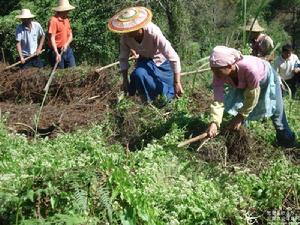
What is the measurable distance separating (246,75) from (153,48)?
132cm

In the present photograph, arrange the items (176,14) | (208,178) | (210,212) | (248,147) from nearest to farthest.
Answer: (210,212), (208,178), (248,147), (176,14)

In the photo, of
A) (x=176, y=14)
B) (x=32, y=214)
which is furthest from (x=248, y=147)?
(x=176, y=14)

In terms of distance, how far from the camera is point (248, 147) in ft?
15.1

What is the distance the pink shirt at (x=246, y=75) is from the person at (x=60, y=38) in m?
3.63

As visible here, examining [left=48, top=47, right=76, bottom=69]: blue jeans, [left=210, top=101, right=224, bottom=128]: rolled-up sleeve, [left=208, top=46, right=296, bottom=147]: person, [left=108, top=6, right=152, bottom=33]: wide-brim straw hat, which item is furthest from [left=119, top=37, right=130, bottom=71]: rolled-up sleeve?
[left=48, top=47, right=76, bottom=69]: blue jeans

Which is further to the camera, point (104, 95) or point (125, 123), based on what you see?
point (104, 95)

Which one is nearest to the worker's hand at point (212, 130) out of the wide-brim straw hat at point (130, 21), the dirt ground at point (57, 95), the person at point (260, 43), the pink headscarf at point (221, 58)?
the pink headscarf at point (221, 58)

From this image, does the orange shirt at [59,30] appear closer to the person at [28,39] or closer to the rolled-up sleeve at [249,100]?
the person at [28,39]

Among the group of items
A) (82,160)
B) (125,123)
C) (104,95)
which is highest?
(82,160)

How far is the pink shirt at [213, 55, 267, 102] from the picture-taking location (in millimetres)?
4285

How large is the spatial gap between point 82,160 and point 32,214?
0.63 m

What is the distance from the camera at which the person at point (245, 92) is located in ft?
13.8

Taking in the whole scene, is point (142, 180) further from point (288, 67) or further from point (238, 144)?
point (288, 67)

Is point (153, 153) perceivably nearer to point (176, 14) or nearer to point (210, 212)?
point (210, 212)
